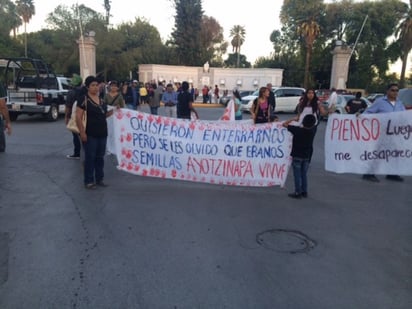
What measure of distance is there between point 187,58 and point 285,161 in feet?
197

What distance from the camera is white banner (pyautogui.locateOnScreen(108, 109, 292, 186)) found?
6270 millimetres

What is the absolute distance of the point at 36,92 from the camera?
1441cm

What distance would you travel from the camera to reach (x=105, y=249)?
401cm

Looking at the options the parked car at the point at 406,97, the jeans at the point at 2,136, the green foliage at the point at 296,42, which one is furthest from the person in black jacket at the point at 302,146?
the green foliage at the point at 296,42

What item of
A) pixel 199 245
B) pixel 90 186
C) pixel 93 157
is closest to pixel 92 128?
pixel 93 157

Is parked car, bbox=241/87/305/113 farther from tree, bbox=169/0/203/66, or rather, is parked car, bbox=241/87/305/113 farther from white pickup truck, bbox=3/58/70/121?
tree, bbox=169/0/203/66

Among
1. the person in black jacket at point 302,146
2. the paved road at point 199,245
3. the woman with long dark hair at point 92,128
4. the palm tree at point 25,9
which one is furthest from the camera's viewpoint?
the palm tree at point 25,9

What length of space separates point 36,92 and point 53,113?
1255 millimetres

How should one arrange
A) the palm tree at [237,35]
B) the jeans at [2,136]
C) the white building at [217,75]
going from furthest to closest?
1. the palm tree at [237,35]
2. the white building at [217,75]
3. the jeans at [2,136]

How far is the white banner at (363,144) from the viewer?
661 centimetres

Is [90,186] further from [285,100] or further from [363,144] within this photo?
[285,100]

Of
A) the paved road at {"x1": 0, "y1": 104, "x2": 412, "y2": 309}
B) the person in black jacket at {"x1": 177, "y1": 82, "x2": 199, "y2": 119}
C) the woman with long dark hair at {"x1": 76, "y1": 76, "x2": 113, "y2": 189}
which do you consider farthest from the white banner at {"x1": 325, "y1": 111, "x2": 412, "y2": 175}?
the person in black jacket at {"x1": 177, "y1": 82, "x2": 199, "y2": 119}

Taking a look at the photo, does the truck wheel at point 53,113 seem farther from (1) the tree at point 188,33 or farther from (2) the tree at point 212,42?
(2) the tree at point 212,42

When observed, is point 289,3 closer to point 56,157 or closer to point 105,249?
point 56,157
